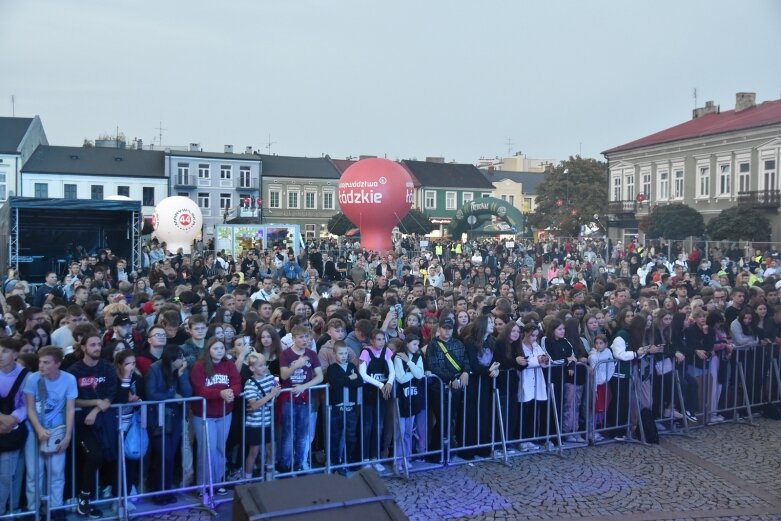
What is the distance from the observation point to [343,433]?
759 cm

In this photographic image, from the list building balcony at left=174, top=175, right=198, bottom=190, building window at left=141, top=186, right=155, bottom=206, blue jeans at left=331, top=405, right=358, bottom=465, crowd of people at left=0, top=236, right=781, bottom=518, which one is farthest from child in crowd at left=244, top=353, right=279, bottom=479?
building balcony at left=174, top=175, right=198, bottom=190

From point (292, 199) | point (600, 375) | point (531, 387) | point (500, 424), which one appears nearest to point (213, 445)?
point (500, 424)

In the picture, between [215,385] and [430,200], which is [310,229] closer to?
[430,200]

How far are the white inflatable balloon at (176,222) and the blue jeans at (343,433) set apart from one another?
96.1ft

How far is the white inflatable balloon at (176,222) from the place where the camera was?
35.3 meters

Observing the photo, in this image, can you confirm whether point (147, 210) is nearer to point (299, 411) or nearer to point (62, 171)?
point (62, 171)

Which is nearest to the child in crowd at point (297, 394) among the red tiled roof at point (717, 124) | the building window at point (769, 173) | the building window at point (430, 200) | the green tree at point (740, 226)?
the green tree at point (740, 226)

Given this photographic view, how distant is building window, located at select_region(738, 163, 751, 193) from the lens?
4138 cm

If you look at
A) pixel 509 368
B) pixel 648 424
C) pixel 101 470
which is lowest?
pixel 648 424

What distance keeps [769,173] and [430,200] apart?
36.7m

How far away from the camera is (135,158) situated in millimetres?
63719

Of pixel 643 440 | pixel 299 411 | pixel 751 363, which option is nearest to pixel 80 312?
pixel 299 411

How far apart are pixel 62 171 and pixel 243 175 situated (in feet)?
49.7

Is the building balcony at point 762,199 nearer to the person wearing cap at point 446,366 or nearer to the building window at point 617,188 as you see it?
Result: the building window at point 617,188
